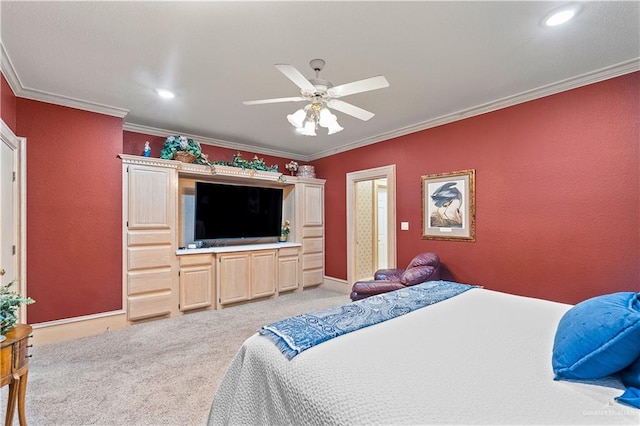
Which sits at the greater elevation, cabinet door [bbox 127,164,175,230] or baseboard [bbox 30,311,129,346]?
cabinet door [bbox 127,164,175,230]

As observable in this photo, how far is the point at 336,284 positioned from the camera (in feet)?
17.1

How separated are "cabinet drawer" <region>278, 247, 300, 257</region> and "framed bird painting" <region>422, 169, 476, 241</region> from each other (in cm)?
216

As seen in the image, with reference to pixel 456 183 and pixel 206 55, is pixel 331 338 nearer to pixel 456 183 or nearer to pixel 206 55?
pixel 206 55

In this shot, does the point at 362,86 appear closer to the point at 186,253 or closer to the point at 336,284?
the point at 186,253

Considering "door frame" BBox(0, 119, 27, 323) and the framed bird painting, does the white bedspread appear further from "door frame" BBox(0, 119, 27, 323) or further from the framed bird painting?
"door frame" BBox(0, 119, 27, 323)

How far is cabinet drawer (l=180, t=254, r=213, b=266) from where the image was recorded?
12.6 ft

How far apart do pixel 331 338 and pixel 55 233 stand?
3355 mm

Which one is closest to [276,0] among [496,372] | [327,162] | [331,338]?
[331,338]

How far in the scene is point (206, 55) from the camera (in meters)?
2.28

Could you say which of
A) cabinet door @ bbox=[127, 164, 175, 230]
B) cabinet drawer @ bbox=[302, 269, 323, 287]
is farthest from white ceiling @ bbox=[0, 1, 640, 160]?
cabinet drawer @ bbox=[302, 269, 323, 287]

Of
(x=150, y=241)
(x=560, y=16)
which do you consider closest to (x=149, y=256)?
(x=150, y=241)

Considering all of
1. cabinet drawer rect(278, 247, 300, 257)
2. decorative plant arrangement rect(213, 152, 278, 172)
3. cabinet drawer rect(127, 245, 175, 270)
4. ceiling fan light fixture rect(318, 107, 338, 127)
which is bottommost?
cabinet drawer rect(278, 247, 300, 257)

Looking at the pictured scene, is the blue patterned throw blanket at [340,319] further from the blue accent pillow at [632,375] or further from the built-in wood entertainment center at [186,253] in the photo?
the built-in wood entertainment center at [186,253]

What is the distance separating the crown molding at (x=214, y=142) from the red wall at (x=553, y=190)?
257 centimetres
